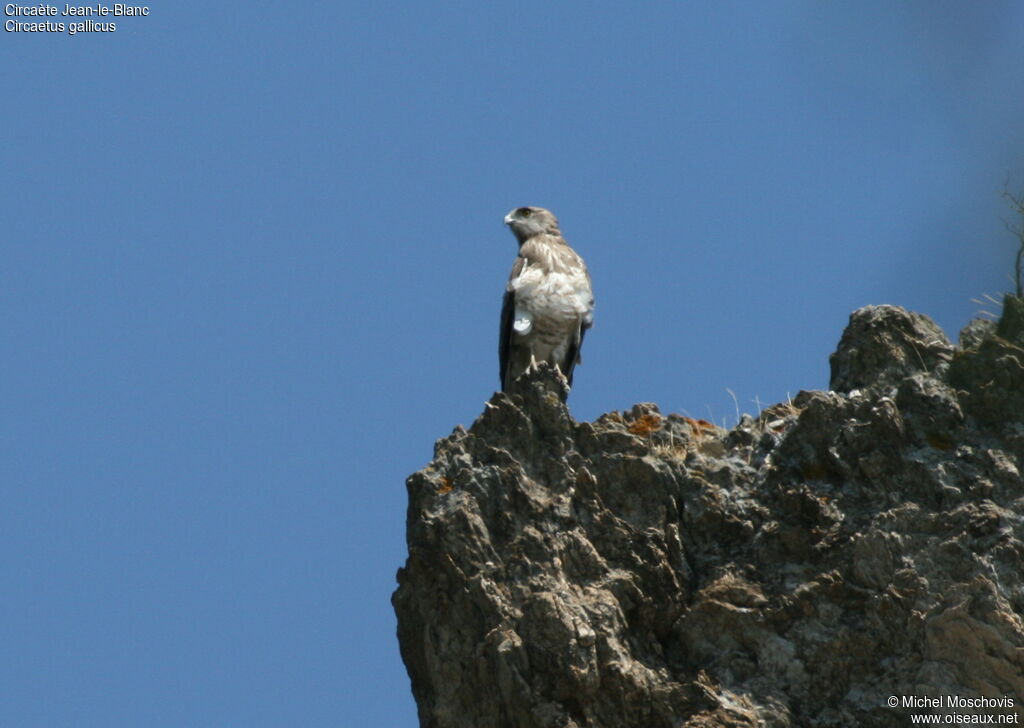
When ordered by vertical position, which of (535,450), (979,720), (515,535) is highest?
(535,450)

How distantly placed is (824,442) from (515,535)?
2322 millimetres

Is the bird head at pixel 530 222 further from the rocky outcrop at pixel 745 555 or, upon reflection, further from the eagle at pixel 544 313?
the rocky outcrop at pixel 745 555

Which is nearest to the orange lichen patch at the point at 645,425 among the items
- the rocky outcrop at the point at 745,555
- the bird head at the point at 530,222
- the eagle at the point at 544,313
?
the rocky outcrop at the point at 745,555

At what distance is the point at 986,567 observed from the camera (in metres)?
9.99

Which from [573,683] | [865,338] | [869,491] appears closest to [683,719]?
[573,683]

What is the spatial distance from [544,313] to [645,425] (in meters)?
4.20

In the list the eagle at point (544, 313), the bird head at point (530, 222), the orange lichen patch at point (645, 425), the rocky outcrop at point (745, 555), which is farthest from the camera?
the bird head at point (530, 222)

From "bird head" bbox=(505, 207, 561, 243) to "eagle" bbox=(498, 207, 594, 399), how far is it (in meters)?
0.85

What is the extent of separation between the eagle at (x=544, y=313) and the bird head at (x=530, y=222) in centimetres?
85

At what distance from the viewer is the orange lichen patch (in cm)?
1209

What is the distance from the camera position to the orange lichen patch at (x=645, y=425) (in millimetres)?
12094

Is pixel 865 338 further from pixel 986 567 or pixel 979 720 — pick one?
pixel 979 720

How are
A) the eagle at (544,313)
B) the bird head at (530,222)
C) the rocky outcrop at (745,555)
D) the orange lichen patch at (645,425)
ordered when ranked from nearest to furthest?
the rocky outcrop at (745,555), the orange lichen patch at (645,425), the eagle at (544,313), the bird head at (530,222)

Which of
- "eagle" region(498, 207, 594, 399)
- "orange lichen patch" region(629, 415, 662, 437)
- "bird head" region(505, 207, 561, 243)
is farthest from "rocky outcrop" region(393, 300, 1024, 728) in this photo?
"bird head" region(505, 207, 561, 243)
